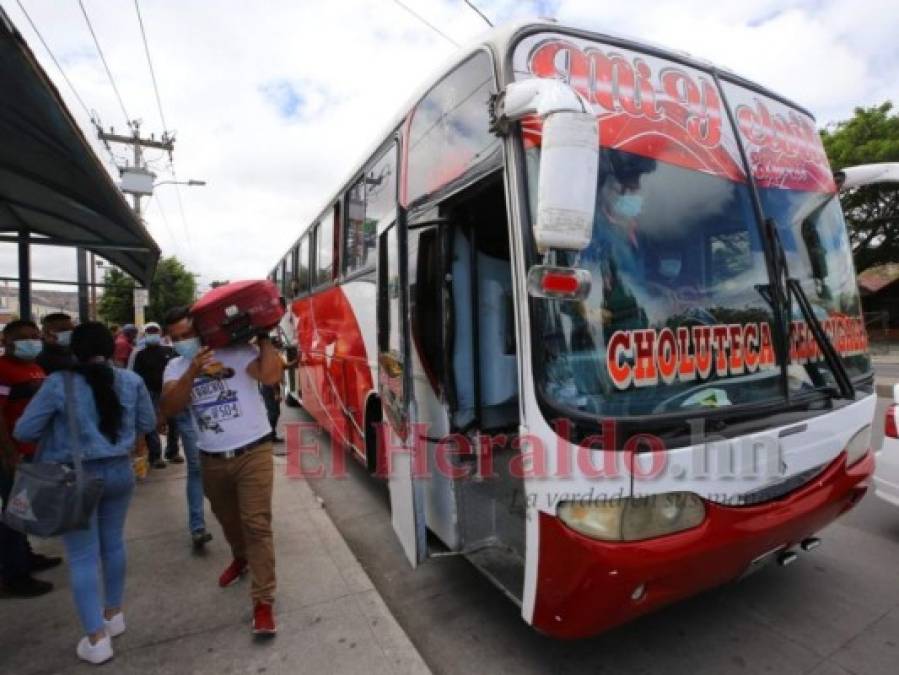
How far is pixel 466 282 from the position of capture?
3.53 meters

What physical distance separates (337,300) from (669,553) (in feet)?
14.1

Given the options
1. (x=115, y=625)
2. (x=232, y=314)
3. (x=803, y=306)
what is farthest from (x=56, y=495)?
(x=803, y=306)

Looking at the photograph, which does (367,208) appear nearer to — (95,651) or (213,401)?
(213,401)

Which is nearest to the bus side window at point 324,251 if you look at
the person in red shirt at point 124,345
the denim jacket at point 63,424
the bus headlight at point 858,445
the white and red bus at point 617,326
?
the person in red shirt at point 124,345

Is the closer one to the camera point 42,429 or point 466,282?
point 42,429

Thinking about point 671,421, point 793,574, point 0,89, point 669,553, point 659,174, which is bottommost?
point 793,574

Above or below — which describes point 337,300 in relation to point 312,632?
above

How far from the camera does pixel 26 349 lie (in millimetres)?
3252

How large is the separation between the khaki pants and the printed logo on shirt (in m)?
0.21

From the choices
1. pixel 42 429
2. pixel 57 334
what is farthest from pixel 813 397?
pixel 57 334

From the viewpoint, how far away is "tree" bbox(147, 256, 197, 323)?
38.5m

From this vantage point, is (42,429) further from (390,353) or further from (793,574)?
(793,574)

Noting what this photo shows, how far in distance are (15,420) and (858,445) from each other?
480cm

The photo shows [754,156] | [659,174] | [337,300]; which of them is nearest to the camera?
[659,174]
